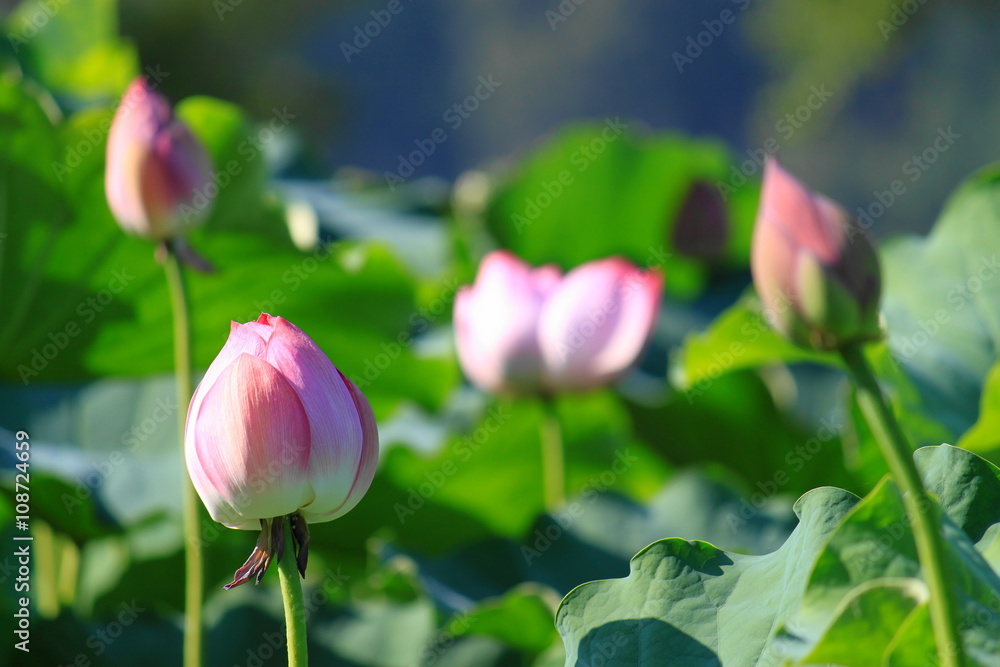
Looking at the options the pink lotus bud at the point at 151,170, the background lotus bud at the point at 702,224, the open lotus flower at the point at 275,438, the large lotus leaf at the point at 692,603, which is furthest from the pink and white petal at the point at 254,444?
the background lotus bud at the point at 702,224

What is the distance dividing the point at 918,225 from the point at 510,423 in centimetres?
482

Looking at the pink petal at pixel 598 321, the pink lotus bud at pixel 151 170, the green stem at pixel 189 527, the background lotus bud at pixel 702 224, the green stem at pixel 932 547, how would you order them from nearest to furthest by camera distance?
the green stem at pixel 932 547 < the green stem at pixel 189 527 < the pink lotus bud at pixel 151 170 < the pink petal at pixel 598 321 < the background lotus bud at pixel 702 224

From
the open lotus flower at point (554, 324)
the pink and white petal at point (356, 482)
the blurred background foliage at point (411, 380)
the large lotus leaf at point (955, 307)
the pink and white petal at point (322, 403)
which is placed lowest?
the blurred background foliage at point (411, 380)

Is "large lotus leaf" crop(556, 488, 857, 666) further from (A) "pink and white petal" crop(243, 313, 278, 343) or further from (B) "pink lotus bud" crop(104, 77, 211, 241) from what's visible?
(B) "pink lotus bud" crop(104, 77, 211, 241)

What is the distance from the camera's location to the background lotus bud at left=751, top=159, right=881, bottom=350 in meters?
0.31

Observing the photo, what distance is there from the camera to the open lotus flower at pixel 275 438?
31 cm

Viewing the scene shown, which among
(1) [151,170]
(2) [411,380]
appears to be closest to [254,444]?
(1) [151,170]

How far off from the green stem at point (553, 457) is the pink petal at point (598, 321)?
28 mm

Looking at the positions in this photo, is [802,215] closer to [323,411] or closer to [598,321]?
[323,411]

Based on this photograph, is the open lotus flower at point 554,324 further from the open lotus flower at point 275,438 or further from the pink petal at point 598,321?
the open lotus flower at point 275,438

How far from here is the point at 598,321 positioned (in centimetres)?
73

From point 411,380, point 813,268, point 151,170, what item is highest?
point 813,268

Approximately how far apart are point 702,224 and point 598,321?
1.42 feet

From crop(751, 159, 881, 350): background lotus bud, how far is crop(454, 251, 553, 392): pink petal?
0.41m
